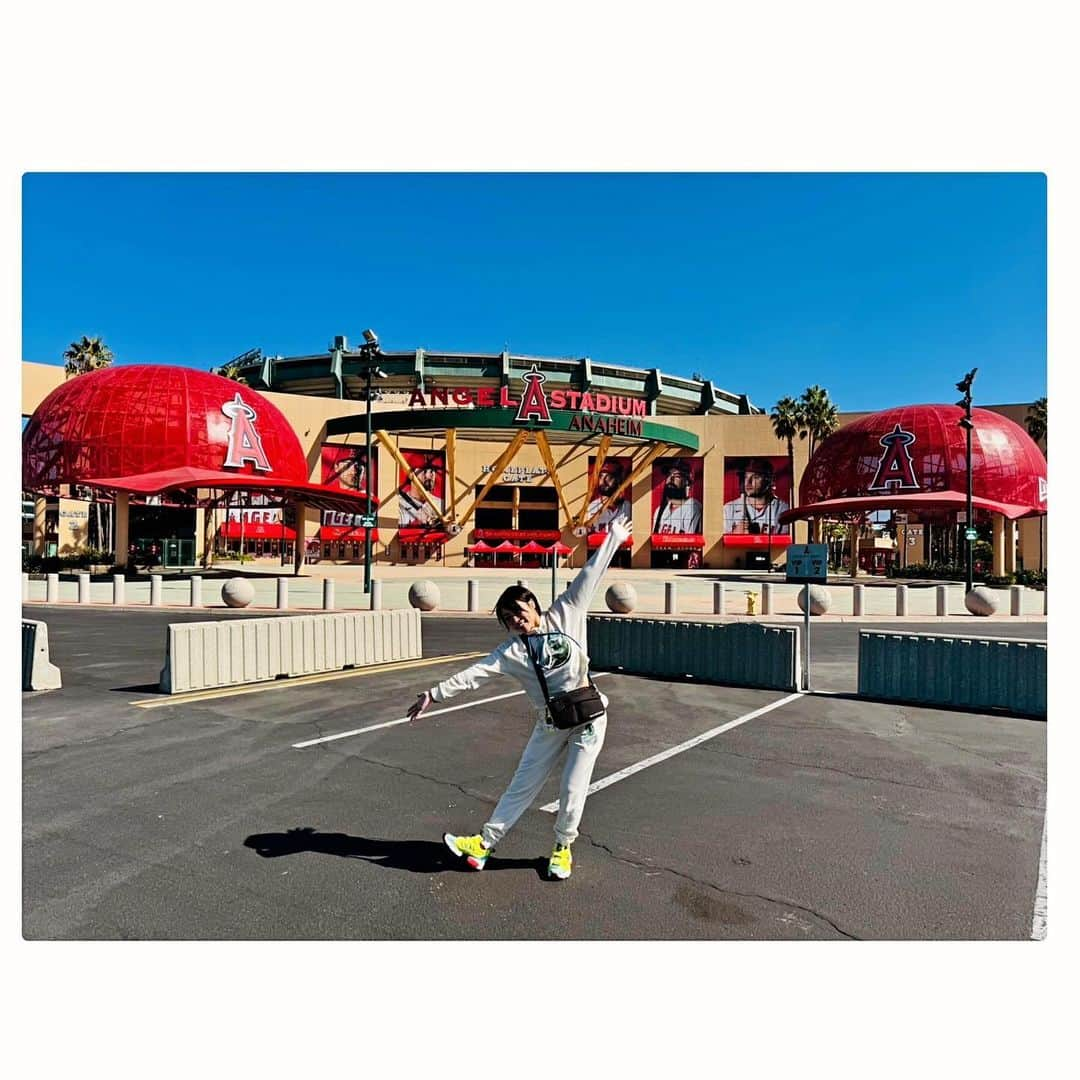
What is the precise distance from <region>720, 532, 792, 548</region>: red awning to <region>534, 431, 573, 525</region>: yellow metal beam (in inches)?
529

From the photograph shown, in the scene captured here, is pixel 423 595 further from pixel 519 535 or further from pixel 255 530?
pixel 255 530

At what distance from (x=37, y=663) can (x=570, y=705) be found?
8.43 m

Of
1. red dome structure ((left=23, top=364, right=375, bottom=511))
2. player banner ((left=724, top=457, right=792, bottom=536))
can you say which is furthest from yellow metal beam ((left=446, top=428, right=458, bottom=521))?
player banner ((left=724, top=457, right=792, bottom=536))

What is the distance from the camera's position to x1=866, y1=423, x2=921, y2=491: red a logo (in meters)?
43.6

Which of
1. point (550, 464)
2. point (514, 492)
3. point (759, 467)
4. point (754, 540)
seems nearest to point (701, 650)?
point (550, 464)

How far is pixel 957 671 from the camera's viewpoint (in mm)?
8719

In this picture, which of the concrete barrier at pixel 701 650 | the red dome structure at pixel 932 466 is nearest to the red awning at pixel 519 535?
the red dome structure at pixel 932 466

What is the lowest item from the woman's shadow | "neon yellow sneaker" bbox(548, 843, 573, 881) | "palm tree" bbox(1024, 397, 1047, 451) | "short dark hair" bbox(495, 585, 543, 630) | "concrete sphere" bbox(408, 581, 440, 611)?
the woman's shadow

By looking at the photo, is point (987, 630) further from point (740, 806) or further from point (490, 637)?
point (740, 806)

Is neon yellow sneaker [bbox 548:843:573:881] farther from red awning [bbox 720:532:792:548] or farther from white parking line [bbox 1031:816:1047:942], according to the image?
red awning [bbox 720:532:792:548]

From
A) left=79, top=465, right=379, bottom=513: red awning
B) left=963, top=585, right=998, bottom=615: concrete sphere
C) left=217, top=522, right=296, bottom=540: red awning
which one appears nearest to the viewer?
left=963, top=585, right=998, bottom=615: concrete sphere

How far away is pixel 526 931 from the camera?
3488mm

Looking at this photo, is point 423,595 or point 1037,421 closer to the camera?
point 423,595

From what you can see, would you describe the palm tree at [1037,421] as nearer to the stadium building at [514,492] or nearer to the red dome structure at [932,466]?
the stadium building at [514,492]
